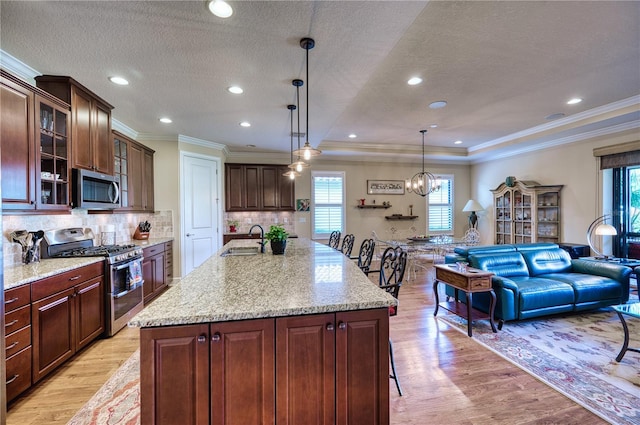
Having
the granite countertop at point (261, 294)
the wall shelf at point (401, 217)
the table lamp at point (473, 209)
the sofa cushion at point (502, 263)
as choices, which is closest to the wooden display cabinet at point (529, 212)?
the table lamp at point (473, 209)

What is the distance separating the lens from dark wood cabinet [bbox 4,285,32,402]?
6.25ft

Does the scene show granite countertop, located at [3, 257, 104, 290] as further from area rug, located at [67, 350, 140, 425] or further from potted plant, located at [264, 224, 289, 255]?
potted plant, located at [264, 224, 289, 255]

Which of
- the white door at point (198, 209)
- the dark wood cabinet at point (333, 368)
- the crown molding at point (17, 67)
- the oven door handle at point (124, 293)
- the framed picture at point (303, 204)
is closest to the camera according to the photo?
the dark wood cabinet at point (333, 368)

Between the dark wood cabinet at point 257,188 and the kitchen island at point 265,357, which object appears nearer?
the kitchen island at point 265,357

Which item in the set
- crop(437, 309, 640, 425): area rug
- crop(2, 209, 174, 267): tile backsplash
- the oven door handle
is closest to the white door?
crop(2, 209, 174, 267): tile backsplash

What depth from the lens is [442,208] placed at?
7.99m

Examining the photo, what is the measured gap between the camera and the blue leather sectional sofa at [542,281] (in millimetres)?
3160

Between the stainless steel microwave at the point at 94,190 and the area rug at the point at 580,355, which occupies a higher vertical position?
the stainless steel microwave at the point at 94,190

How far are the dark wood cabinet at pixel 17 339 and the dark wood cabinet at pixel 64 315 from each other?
0.05 metres

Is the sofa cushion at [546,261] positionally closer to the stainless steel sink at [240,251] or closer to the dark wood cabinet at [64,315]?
the stainless steel sink at [240,251]

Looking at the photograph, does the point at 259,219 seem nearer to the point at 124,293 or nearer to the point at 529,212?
the point at 124,293

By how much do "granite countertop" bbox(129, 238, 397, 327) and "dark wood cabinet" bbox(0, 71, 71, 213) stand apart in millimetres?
1631

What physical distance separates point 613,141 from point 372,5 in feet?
18.5

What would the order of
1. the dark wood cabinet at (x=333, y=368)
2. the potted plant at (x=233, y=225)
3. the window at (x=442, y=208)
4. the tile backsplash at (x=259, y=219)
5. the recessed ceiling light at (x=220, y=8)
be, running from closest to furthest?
the dark wood cabinet at (x=333, y=368)
the recessed ceiling light at (x=220, y=8)
the potted plant at (x=233, y=225)
the tile backsplash at (x=259, y=219)
the window at (x=442, y=208)
